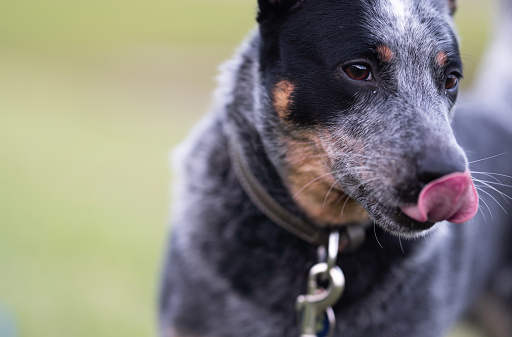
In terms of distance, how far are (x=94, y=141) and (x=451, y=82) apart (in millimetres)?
5716

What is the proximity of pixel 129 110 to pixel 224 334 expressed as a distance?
6.90 meters

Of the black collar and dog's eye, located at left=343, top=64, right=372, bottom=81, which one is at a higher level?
dog's eye, located at left=343, top=64, right=372, bottom=81

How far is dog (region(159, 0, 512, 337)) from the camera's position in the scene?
204cm

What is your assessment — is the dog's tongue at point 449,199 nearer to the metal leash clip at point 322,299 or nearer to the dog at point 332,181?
the dog at point 332,181

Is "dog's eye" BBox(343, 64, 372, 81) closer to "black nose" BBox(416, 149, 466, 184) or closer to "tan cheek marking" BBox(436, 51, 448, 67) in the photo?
"tan cheek marking" BBox(436, 51, 448, 67)

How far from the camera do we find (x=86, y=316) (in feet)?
12.7

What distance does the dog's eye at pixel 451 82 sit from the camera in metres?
2.29

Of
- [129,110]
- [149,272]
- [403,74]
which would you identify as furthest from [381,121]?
[129,110]

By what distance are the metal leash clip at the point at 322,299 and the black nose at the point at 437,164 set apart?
0.66 metres

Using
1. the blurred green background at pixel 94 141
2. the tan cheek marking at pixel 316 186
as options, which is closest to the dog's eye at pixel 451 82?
the blurred green background at pixel 94 141

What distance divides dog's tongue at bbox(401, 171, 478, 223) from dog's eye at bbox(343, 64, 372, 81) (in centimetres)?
55

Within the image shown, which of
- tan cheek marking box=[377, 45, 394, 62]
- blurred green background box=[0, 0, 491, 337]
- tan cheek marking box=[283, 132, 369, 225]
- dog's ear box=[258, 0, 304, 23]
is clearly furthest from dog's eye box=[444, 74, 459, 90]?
dog's ear box=[258, 0, 304, 23]

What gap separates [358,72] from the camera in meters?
2.16

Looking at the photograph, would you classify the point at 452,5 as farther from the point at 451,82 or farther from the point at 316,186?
Answer: the point at 316,186
